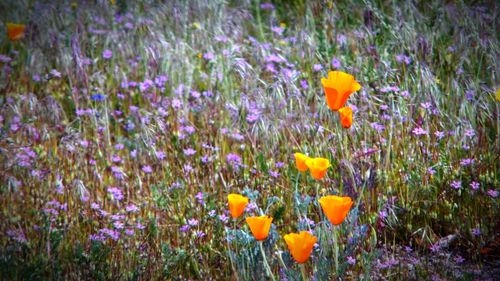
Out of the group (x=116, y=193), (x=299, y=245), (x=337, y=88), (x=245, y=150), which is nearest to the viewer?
(x=299, y=245)

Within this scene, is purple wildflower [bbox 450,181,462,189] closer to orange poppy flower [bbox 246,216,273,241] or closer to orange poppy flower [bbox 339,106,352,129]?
orange poppy flower [bbox 339,106,352,129]

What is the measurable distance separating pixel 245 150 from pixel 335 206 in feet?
4.50

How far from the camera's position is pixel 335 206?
2.17m

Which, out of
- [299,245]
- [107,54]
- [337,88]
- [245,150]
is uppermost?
[337,88]

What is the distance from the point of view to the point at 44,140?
11.8 ft

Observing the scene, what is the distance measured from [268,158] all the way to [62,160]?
101cm

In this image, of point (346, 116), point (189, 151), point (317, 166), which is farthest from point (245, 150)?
point (317, 166)

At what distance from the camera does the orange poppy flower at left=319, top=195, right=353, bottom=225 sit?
216 centimetres

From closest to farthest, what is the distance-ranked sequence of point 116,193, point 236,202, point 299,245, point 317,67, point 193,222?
point 299,245 → point 236,202 → point 193,222 → point 116,193 → point 317,67

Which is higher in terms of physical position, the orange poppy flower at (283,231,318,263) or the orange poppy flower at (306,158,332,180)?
the orange poppy flower at (306,158,332,180)

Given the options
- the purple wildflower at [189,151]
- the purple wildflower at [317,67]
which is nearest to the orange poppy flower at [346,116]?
the purple wildflower at [189,151]

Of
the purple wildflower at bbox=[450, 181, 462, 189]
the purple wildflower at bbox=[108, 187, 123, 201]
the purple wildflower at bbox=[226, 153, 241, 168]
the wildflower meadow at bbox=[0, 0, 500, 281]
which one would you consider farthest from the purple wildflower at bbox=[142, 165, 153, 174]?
the purple wildflower at bbox=[450, 181, 462, 189]

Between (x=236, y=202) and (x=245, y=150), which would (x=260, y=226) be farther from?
(x=245, y=150)

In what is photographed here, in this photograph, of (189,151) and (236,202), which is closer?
(236,202)
